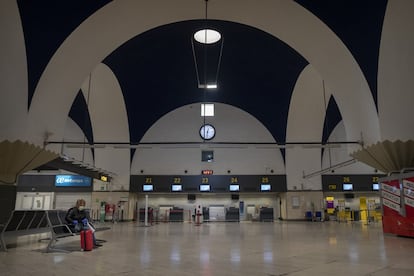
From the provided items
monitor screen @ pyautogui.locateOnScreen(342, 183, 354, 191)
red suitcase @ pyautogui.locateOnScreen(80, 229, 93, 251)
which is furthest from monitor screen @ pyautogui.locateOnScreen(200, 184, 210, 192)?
red suitcase @ pyautogui.locateOnScreen(80, 229, 93, 251)

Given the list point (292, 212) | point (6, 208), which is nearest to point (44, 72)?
point (6, 208)

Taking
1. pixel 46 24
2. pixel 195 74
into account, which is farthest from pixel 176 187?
pixel 46 24

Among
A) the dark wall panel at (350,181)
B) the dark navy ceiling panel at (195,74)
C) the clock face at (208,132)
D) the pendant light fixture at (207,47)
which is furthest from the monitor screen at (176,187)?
the dark wall panel at (350,181)

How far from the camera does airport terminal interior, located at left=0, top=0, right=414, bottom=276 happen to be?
6530 mm

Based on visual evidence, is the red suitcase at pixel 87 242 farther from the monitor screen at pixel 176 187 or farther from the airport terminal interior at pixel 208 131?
the monitor screen at pixel 176 187

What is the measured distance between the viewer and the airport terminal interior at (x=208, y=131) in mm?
6530

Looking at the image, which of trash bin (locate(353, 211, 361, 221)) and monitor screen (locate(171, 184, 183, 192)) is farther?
trash bin (locate(353, 211, 361, 221))

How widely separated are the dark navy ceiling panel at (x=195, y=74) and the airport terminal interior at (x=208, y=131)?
93 millimetres

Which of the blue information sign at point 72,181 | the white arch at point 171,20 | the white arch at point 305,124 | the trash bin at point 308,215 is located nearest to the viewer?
the white arch at point 171,20

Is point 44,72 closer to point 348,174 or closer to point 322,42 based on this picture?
point 322,42

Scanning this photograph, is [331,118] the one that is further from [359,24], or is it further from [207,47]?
[359,24]

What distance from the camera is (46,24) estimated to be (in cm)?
864

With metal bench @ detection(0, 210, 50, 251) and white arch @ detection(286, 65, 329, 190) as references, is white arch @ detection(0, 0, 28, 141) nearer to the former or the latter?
metal bench @ detection(0, 210, 50, 251)

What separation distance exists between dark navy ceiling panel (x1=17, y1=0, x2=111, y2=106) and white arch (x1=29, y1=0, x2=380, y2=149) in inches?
7.3
